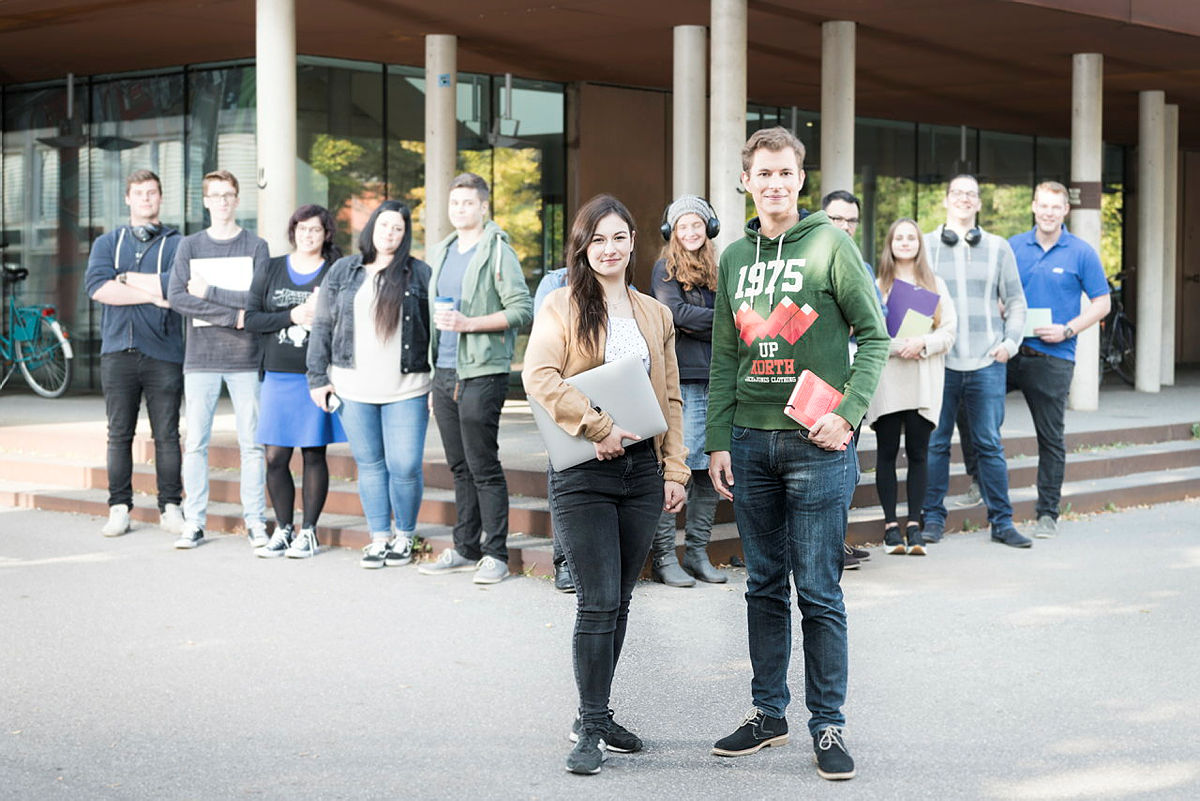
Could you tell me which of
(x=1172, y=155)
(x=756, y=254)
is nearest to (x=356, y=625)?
(x=756, y=254)

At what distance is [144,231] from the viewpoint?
8.59 m

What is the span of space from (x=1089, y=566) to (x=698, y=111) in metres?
6.73

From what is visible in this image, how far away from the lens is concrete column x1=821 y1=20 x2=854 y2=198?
13703 mm

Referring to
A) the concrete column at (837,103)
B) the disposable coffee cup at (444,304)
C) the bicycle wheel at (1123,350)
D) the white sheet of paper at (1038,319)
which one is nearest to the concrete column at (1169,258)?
the bicycle wheel at (1123,350)

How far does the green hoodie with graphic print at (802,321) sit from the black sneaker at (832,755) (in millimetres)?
948

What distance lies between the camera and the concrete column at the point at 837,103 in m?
13.7

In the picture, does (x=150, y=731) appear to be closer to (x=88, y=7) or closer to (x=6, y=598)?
(x=6, y=598)

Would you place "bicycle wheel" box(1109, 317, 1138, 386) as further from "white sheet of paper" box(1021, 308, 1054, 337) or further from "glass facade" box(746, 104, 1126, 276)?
"white sheet of paper" box(1021, 308, 1054, 337)

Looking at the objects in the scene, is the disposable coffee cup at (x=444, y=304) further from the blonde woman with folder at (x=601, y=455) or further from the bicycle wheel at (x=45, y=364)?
the bicycle wheel at (x=45, y=364)

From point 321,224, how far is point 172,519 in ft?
6.91

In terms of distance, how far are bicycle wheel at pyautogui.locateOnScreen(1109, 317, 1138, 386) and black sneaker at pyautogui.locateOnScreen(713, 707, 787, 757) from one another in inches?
619

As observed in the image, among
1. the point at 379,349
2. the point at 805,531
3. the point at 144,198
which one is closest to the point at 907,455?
the point at 379,349

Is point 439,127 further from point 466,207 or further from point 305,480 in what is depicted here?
point 466,207

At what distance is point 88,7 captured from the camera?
504 inches
